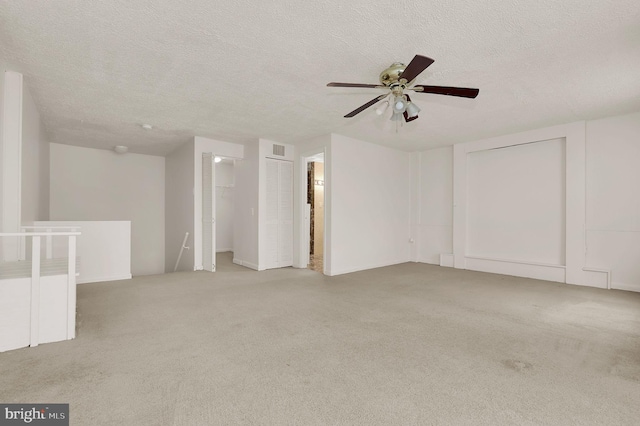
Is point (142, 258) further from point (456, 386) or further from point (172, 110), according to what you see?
point (456, 386)

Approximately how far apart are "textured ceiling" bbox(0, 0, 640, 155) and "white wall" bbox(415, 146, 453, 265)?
1.92m

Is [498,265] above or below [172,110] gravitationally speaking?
below

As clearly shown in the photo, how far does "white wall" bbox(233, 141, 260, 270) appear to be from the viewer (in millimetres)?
5676

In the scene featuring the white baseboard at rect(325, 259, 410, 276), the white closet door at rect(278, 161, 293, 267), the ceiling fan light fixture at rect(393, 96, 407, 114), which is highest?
the ceiling fan light fixture at rect(393, 96, 407, 114)

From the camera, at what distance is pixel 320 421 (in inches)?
60.5

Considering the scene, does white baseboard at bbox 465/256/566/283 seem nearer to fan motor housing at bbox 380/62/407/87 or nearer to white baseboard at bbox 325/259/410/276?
white baseboard at bbox 325/259/410/276

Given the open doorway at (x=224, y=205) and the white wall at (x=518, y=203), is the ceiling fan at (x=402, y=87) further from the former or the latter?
the open doorway at (x=224, y=205)

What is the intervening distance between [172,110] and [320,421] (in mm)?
4014

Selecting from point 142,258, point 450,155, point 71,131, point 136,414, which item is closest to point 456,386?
point 136,414

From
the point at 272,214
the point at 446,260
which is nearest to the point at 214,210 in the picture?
the point at 272,214

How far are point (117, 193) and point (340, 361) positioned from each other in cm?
685

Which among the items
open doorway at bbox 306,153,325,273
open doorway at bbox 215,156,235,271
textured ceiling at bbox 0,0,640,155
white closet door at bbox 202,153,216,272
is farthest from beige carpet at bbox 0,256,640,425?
open doorway at bbox 215,156,235,271

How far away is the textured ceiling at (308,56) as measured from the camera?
209 centimetres

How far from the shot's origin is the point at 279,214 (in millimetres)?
5824
